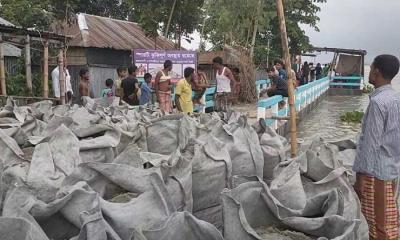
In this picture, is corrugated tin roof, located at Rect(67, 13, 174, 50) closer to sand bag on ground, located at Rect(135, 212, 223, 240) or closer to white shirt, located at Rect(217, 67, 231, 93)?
white shirt, located at Rect(217, 67, 231, 93)

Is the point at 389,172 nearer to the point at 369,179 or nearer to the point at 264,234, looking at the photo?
the point at 369,179

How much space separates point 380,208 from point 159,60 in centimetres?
896

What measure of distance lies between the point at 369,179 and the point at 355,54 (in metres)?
→ 24.4

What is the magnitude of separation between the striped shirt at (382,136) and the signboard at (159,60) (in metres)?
8.21

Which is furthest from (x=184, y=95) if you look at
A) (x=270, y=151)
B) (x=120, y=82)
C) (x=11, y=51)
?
(x=11, y=51)

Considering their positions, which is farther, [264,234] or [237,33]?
[237,33]

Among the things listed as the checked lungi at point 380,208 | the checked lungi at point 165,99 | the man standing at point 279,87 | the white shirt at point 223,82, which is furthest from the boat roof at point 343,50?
the checked lungi at point 380,208

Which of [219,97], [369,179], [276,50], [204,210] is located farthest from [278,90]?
[276,50]

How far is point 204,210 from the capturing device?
2.89 metres

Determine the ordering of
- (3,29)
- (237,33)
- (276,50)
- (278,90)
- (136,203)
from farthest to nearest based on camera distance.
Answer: (276,50) < (237,33) < (278,90) < (3,29) < (136,203)

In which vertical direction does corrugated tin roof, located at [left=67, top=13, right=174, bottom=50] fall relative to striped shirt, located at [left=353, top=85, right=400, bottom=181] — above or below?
above

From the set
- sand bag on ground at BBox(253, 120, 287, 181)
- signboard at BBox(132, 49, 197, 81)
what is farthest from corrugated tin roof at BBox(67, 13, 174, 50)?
sand bag on ground at BBox(253, 120, 287, 181)

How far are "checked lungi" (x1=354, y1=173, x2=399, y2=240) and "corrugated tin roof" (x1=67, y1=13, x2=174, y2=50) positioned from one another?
13.8m

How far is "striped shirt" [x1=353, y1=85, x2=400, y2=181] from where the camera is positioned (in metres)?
3.36
